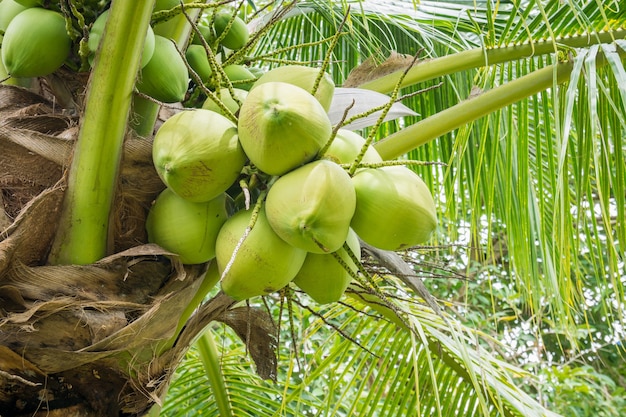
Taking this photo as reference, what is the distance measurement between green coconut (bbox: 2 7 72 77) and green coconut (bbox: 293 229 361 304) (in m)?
0.51

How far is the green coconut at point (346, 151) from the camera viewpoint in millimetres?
967

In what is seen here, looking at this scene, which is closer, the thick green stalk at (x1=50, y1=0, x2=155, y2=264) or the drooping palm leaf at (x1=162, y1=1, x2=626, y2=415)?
the thick green stalk at (x1=50, y1=0, x2=155, y2=264)

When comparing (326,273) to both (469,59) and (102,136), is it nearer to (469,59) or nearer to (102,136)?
(102,136)

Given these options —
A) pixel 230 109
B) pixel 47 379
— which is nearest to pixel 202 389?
pixel 47 379

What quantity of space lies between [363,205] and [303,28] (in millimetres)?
1516

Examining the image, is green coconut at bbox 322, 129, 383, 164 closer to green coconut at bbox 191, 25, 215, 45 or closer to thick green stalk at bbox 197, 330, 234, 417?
green coconut at bbox 191, 25, 215, 45

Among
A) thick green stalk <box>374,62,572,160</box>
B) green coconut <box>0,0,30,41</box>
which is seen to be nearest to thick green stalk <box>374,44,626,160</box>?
thick green stalk <box>374,62,572,160</box>

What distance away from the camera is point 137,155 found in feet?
3.38

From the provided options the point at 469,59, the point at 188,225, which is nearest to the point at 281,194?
the point at 188,225

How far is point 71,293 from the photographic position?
0.96 m

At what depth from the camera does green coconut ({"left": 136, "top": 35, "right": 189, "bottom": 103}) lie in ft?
3.46

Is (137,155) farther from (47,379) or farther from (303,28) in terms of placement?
(303,28)

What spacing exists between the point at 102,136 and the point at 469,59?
2.82 feet

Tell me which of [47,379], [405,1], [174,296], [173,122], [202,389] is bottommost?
[202,389]
